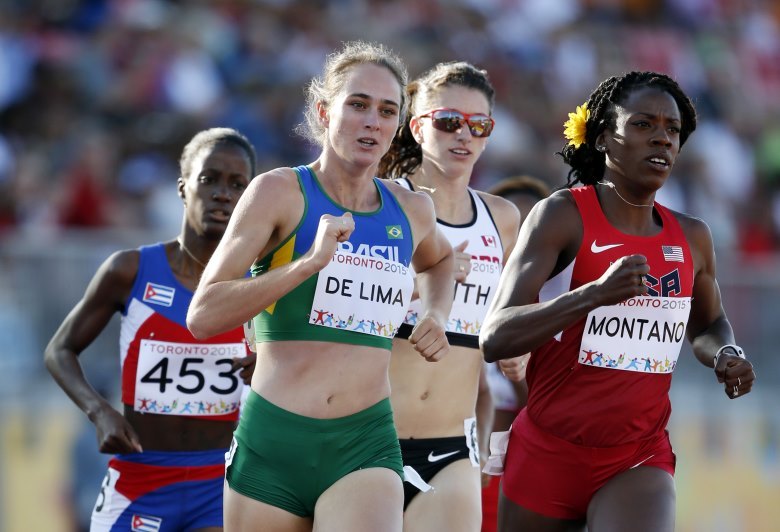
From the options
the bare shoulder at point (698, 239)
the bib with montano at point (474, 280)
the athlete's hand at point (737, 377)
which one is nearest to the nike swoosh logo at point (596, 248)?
the bare shoulder at point (698, 239)

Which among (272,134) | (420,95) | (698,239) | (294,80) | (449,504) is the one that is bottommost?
(449,504)

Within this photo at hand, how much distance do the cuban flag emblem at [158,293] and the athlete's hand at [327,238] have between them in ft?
6.01

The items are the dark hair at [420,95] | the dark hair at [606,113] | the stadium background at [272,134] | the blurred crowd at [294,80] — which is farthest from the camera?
the blurred crowd at [294,80]

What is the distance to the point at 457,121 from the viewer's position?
627 cm

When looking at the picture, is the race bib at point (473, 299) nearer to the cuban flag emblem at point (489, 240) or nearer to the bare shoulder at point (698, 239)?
the cuban flag emblem at point (489, 240)

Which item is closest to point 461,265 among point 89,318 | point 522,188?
point 89,318

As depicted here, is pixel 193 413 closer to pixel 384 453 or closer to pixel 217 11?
pixel 384 453

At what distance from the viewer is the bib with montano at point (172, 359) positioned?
5.88 metres

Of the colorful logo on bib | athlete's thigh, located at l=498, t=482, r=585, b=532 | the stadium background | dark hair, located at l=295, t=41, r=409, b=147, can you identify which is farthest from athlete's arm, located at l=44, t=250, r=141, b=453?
the stadium background

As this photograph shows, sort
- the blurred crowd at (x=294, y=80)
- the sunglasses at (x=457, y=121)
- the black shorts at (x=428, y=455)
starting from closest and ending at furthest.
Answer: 1. the black shorts at (x=428, y=455)
2. the sunglasses at (x=457, y=121)
3. the blurred crowd at (x=294, y=80)

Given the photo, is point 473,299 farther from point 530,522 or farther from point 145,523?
point 145,523

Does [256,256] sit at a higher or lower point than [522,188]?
lower

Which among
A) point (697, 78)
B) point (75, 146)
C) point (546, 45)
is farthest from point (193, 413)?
point (697, 78)

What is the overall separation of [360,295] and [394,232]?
1.04ft
